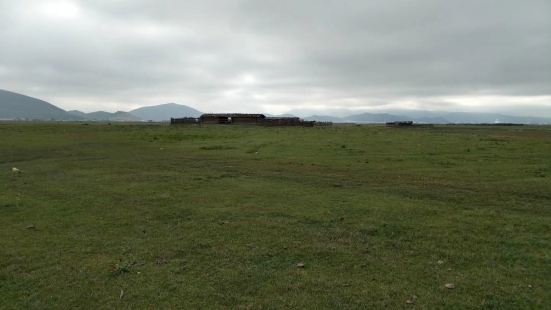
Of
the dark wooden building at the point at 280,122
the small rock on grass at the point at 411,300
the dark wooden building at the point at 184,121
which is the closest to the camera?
the small rock on grass at the point at 411,300

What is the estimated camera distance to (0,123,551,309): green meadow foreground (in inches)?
259

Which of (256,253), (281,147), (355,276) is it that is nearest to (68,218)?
(256,253)

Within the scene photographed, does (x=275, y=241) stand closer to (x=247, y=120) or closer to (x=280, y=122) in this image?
(x=280, y=122)

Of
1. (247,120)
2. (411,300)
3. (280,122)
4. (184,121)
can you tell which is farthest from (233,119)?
(411,300)

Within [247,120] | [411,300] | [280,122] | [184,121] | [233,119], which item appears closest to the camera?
[411,300]

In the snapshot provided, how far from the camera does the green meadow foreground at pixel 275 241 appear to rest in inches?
259

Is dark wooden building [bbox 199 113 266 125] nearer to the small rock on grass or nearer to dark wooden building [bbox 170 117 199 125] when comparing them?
dark wooden building [bbox 170 117 199 125]

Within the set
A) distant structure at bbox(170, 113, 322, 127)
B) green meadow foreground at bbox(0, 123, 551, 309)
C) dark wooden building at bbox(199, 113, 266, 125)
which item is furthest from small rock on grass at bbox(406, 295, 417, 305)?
dark wooden building at bbox(199, 113, 266, 125)

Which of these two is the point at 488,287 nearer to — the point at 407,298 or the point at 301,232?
the point at 407,298

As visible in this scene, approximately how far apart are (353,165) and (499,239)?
13682 mm

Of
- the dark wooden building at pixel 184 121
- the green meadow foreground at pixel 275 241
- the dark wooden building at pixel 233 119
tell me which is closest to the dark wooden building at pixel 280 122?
the dark wooden building at pixel 233 119

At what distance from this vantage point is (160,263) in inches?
311

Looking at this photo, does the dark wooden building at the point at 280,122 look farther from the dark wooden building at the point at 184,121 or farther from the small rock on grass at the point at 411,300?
the small rock on grass at the point at 411,300

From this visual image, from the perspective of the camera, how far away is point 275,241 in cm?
915
